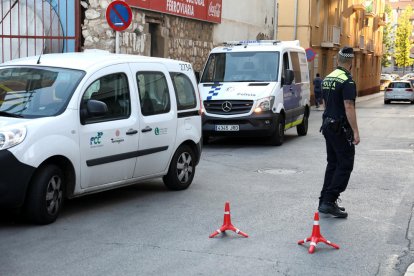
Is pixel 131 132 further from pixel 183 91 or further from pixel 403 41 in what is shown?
→ pixel 403 41

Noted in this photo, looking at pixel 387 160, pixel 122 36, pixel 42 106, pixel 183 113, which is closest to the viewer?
pixel 42 106

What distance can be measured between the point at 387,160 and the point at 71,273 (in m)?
8.67

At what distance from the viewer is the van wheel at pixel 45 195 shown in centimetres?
646

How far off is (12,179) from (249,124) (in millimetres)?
8550

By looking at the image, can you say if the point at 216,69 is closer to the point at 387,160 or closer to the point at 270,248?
the point at 387,160

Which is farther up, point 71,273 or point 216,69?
point 216,69

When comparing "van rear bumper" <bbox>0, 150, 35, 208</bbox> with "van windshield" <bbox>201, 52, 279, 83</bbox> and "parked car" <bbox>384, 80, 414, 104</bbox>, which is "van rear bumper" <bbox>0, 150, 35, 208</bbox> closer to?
"van windshield" <bbox>201, 52, 279, 83</bbox>

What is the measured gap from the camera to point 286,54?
15.6 metres

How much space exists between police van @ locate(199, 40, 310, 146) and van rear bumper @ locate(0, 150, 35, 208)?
8316 mm

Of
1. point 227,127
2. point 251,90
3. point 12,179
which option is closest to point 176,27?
point 251,90

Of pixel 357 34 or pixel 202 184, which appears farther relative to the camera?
pixel 357 34

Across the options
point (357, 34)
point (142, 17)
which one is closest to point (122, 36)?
point (142, 17)

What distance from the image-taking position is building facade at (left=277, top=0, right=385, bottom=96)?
36.3m

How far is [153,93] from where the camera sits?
829 centimetres
